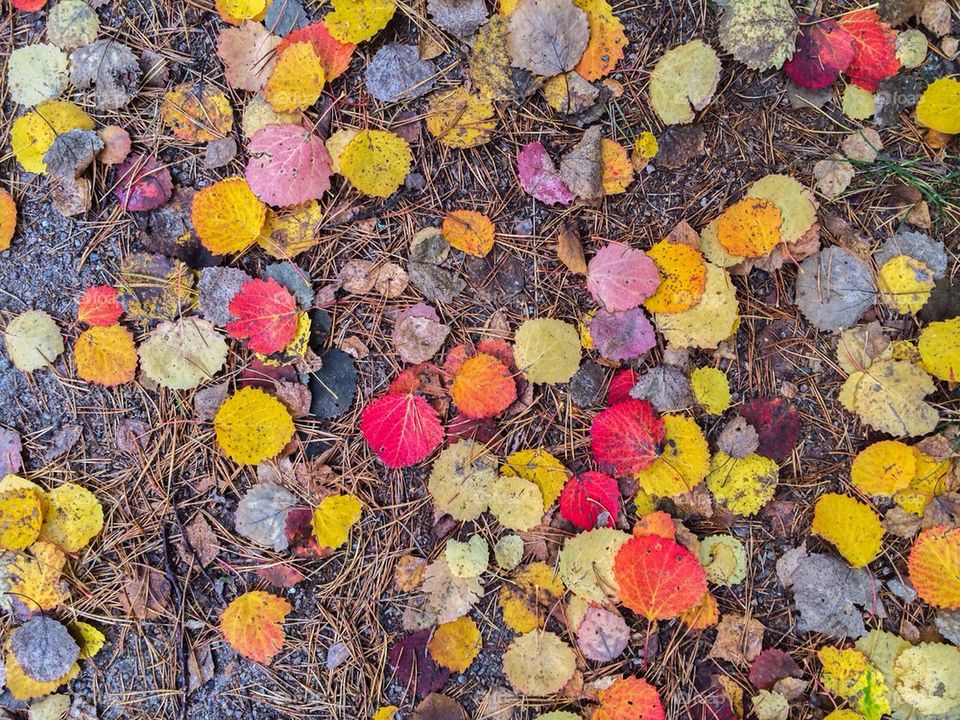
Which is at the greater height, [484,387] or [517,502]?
[484,387]

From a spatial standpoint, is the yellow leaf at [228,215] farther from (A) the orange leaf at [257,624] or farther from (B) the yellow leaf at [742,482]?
(B) the yellow leaf at [742,482]

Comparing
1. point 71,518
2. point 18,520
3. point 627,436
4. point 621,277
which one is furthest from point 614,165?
point 18,520

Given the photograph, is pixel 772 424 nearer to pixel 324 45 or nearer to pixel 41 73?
pixel 324 45

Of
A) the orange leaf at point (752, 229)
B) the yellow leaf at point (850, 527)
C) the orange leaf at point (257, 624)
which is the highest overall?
the orange leaf at point (752, 229)

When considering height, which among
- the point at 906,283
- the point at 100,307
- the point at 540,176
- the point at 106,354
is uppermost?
the point at 540,176

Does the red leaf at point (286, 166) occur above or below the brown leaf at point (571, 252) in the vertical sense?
above

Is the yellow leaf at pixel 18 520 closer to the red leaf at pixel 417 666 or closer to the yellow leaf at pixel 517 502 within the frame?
the red leaf at pixel 417 666

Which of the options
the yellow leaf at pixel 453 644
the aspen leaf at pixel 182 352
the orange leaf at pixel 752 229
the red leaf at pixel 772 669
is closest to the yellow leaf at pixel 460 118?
the orange leaf at pixel 752 229
